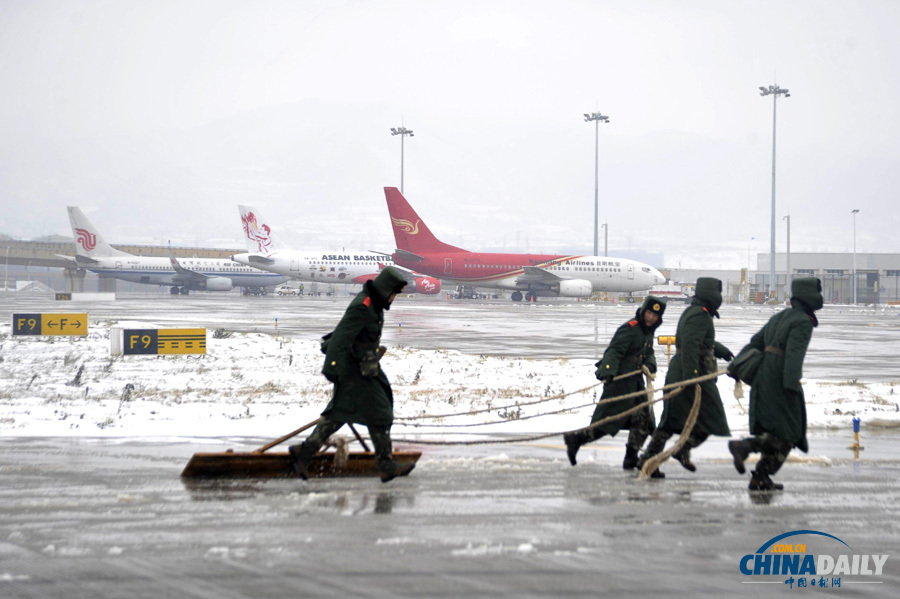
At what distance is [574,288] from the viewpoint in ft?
190

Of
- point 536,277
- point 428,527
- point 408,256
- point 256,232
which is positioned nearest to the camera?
point 428,527

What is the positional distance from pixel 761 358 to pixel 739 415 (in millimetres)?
4756

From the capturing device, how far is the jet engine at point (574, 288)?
189ft

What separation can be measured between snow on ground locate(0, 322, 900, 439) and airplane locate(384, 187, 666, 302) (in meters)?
37.5

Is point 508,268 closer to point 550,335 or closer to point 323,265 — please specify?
point 323,265

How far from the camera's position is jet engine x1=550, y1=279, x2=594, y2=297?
57.8 m

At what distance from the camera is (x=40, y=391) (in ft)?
43.9

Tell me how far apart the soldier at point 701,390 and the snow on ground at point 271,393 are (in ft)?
3.06

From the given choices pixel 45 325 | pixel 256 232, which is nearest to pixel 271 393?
pixel 45 325

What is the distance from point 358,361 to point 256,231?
64.3 metres

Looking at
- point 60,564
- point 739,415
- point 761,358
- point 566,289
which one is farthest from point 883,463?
point 566,289

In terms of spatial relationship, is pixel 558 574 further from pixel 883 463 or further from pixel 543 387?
pixel 543 387

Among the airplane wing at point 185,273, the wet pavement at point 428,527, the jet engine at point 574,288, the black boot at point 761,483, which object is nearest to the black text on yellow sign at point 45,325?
the wet pavement at point 428,527

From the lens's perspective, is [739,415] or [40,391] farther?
[40,391]
